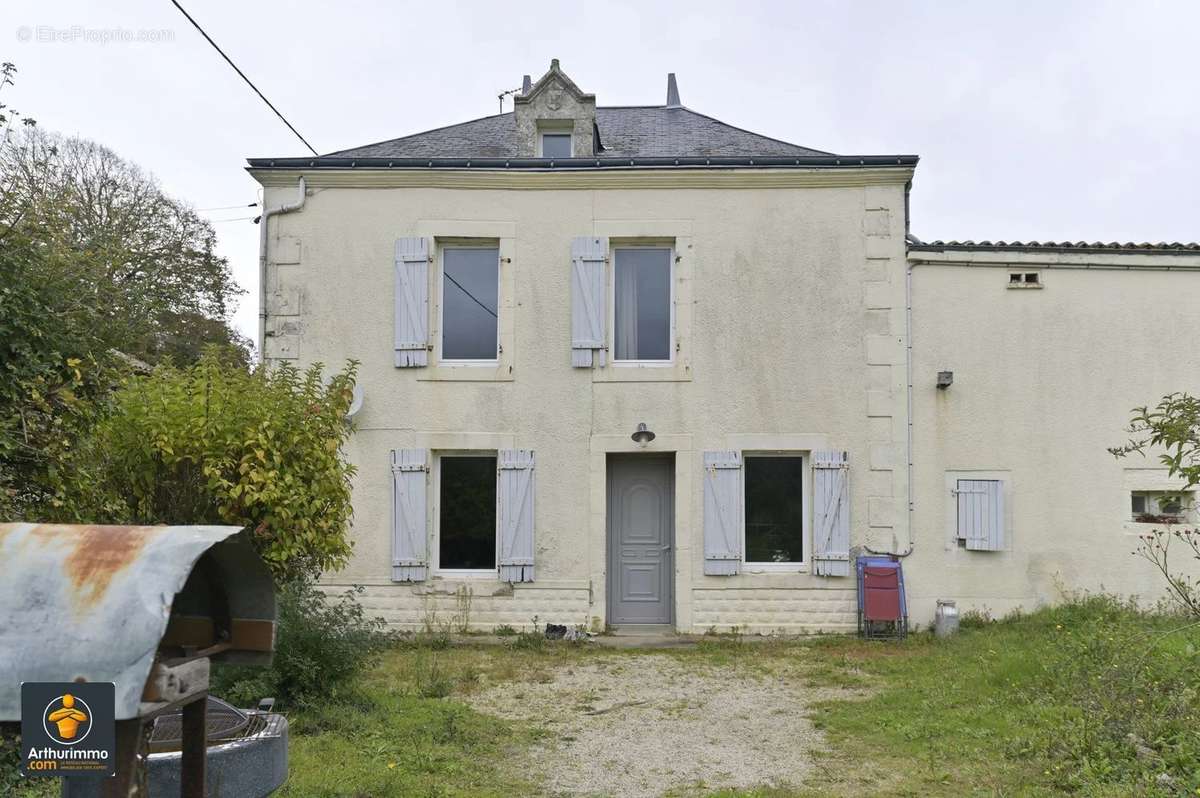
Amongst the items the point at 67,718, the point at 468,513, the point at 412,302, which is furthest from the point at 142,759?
the point at 412,302

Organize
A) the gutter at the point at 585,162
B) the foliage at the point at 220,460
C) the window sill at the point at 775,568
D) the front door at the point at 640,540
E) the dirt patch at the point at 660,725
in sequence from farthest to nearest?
the front door at the point at 640,540
the gutter at the point at 585,162
the window sill at the point at 775,568
the foliage at the point at 220,460
the dirt patch at the point at 660,725

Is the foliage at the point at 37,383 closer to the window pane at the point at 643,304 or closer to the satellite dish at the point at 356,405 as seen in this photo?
the satellite dish at the point at 356,405

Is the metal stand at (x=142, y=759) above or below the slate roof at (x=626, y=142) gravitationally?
below

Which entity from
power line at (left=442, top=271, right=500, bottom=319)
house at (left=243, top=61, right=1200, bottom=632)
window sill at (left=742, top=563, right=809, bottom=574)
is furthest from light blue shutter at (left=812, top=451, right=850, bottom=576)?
power line at (left=442, top=271, right=500, bottom=319)

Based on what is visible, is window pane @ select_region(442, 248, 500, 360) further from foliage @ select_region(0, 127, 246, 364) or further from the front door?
foliage @ select_region(0, 127, 246, 364)

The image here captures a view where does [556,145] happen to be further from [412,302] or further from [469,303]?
[412,302]

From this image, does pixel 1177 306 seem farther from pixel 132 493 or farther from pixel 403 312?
pixel 132 493

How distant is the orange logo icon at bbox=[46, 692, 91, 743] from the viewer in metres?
2.14

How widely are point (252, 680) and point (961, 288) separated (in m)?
7.59

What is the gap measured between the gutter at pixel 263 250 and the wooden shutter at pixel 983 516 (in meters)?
7.40

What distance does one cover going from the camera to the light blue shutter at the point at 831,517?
29.3 feet

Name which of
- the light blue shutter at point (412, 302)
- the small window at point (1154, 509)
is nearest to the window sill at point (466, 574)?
the light blue shutter at point (412, 302)

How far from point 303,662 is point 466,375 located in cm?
412

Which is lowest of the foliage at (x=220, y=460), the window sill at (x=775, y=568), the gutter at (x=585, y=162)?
the window sill at (x=775, y=568)
